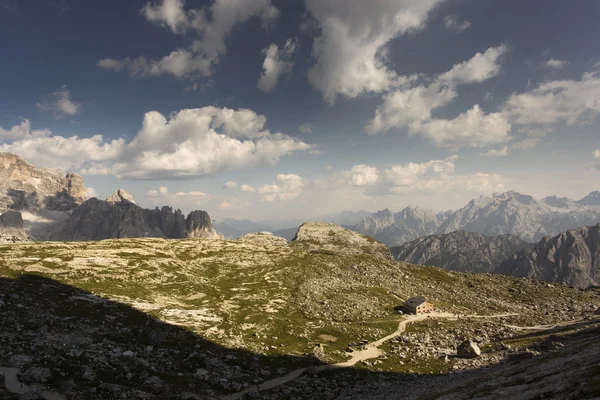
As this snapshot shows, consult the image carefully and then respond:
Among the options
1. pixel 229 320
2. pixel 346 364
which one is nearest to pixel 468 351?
pixel 346 364

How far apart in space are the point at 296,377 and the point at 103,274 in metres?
78.7

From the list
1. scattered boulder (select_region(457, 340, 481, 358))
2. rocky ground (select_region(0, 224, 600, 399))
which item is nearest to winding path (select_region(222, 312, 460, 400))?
rocky ground (select_region(0, 224, 600, 399))

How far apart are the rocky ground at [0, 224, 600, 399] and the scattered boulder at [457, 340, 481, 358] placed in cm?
209

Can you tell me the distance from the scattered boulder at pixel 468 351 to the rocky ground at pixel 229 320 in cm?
209

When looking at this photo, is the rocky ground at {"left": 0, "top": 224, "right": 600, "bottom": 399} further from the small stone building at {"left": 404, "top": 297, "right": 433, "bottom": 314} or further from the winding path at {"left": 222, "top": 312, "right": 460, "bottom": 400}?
the small stone building at {"left": 404, "top": 297, "right": 433, "bottom": 314}

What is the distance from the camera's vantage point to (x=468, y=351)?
62.1 meters

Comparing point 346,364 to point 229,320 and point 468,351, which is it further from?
point 229,320

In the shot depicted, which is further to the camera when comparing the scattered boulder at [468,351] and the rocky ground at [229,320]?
the scattered boulder at [468,351]

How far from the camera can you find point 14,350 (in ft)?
130

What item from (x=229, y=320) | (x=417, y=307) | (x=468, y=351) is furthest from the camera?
(x=417, y=307)

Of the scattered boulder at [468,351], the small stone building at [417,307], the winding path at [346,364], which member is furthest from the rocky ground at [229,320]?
the small stone building at [417,307]

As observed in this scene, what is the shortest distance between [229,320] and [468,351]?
5418 centimetres

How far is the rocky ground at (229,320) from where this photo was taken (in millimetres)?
42719

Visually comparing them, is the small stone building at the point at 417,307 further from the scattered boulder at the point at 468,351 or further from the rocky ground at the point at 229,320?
the scattered boulder at the point at 468,351
